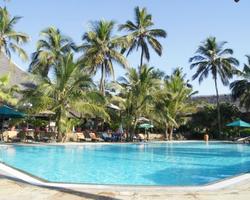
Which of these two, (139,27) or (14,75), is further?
(139,27)

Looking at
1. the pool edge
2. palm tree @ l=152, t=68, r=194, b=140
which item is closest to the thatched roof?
palm tree @ l=152, t=68, r=194, b=140

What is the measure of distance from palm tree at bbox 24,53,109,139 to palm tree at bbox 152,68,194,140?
7.70m

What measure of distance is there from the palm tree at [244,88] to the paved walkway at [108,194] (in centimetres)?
3547

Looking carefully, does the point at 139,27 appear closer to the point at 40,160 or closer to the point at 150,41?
the point at 150,41

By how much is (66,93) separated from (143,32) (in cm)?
1571

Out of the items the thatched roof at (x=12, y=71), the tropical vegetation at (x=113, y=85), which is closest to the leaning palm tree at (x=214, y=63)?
the tropical vegetation at (x=113, y=85)

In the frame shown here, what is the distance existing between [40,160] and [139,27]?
25696 millimetres

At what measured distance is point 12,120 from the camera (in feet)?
95.1

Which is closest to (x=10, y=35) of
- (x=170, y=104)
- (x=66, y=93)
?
(x=66, y=93)

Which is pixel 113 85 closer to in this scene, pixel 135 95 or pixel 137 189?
pixel 135 95

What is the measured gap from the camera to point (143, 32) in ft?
130

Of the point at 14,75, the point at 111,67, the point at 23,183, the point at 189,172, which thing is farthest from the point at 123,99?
the point at 23,183

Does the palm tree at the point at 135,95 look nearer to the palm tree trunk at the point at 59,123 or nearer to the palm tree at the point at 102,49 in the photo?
the palm tree at the point at 102,49

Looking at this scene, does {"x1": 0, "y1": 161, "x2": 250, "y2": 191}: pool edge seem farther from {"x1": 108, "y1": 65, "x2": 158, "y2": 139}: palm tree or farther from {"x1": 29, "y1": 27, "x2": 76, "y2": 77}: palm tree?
{"x1": 29, "y1": 27, "x2": 76, "y2": 77}: palm tree
